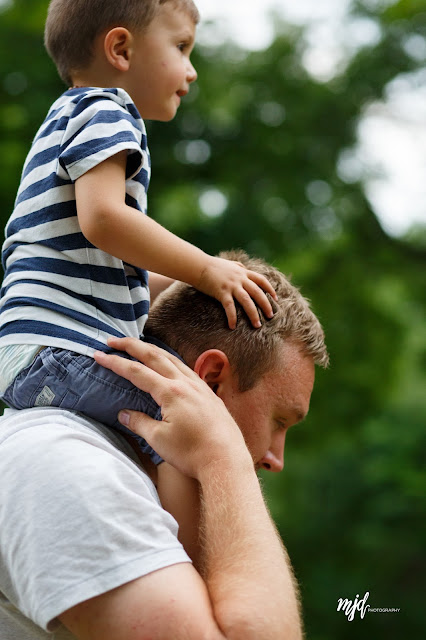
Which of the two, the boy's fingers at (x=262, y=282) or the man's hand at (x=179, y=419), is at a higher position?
the boy's fingers at (x=262, y=282)

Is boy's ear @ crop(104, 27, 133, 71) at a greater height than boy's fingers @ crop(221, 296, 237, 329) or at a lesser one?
greater

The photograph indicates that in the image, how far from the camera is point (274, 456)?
236 centimetres

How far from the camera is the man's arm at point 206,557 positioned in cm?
160

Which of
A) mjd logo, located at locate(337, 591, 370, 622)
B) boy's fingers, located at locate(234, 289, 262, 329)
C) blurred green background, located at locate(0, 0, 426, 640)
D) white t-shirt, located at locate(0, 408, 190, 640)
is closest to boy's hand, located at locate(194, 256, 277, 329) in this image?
boy's fingers, located at locate(234, 289, 262, 329)

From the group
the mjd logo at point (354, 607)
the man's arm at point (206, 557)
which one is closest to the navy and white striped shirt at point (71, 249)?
the man's arm at point (206, 557)

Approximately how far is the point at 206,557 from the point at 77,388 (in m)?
0.48

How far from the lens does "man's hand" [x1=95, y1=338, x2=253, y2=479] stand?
191cm

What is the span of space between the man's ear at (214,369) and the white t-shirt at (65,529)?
0.48 m

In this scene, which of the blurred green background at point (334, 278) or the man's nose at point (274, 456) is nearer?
the man's nose at point (274, 456)

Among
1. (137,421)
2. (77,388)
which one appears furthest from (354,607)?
(77,388)

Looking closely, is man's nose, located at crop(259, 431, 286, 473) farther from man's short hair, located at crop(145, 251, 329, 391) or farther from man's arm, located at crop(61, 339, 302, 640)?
man's arm, located at crop(61, 339, 302, 640)

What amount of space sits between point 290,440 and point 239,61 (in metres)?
4.89

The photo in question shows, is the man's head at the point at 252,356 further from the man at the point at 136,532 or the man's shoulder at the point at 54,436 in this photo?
the man's shoulder at the point at 54,436

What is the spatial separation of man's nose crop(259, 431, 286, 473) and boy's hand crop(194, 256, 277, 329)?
12.8 inches
